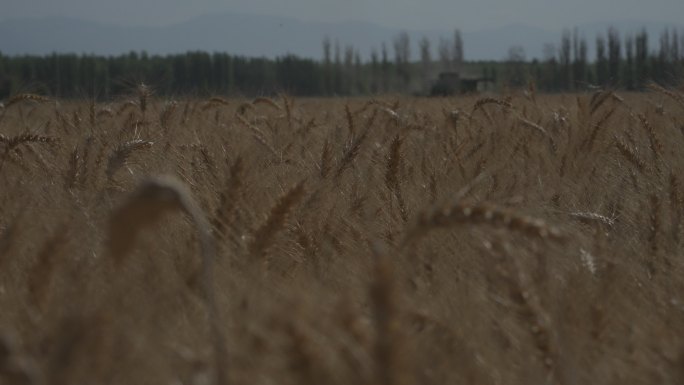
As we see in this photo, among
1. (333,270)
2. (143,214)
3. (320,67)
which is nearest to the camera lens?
(143,214)

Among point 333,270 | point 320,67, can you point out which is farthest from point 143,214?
point 320,67

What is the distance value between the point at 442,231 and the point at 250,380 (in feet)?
3.65

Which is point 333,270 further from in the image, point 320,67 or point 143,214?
point 320,67

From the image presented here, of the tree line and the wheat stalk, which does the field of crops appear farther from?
the tree line

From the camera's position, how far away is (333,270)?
1.84 metres

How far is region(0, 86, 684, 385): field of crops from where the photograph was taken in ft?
3.13

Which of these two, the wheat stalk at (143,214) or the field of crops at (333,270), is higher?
the wheat stalk at (143,214)

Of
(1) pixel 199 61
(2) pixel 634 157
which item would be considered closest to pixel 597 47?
(1) pixel 199 61

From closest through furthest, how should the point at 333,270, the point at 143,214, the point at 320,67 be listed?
the point at 143,214, the point at 333,270, the point at 320,67

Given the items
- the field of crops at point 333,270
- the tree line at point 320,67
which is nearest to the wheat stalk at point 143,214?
the field of crops at point 333,270

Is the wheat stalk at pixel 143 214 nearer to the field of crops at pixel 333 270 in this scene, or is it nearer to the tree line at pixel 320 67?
the field of crops at pixel 333 270

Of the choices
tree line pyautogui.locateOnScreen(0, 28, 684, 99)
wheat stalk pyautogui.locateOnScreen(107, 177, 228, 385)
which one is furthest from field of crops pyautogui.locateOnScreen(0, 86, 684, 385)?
tree line pyautogui.locateOnScreen(0, 28, 684, 99)

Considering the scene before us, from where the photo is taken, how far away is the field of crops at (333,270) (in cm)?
95

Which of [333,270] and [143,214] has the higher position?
[143,214]
